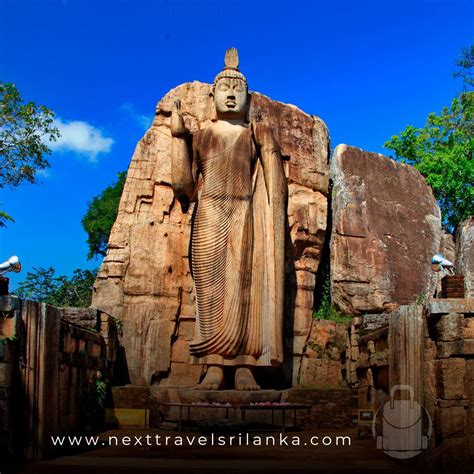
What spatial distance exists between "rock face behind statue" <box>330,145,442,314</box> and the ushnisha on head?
7.90 feet

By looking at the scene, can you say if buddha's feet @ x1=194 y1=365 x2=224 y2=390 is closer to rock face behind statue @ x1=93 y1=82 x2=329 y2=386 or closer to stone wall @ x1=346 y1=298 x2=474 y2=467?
rock face behind statue @ x1=93 y1=82 x2=329 y2=386

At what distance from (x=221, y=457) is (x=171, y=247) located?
561cm

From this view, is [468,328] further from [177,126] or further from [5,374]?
[177,126]

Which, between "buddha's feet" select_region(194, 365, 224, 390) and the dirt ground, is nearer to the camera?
the dirt ground

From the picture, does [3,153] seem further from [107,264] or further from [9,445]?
[9,445]

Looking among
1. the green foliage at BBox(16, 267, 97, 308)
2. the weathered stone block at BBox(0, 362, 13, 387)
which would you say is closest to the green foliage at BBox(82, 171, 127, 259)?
the green foliage at BBox(16, 267, 97, 308)

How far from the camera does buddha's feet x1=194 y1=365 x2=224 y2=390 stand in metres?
11.0

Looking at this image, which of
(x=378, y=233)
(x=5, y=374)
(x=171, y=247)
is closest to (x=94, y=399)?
(x=5, y=374)

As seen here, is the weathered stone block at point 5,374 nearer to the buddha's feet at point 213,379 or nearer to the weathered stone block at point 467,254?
the buddha's feet at point 213,379

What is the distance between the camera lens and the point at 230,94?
12.4m

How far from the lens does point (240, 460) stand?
7492 millimetres

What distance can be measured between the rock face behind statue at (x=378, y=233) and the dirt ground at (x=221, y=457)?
3865mm

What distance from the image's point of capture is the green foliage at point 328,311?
13010 millimetres

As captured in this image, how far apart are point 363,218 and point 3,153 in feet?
24.1
